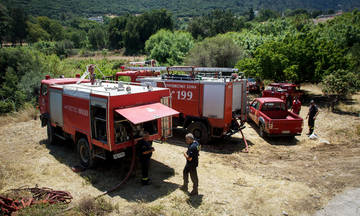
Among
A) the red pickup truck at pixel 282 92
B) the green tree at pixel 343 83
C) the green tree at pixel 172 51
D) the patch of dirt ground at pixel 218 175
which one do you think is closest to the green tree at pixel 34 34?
the green tree at pixel 172 51

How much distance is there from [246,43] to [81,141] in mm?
28489

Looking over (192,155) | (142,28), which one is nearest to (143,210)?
(192,155)

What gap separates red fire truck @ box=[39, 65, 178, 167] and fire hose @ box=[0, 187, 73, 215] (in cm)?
158

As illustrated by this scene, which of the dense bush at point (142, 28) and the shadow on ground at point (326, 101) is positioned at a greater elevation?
the dense bush at point (142, 28)

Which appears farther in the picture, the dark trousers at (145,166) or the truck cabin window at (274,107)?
the truck cabin window at (274,107)

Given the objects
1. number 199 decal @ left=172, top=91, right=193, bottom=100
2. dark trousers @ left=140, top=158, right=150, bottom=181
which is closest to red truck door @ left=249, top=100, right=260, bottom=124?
number 199 decal @ left=172, top=91, right=193, bottom=100

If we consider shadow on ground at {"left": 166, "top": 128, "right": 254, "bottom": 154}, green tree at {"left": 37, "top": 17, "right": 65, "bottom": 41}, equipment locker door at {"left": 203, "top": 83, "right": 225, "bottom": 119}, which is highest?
green tree at {"left": 37, "top": 17, "right": 65, "bottom": 41}

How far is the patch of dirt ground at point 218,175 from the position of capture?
683 cm

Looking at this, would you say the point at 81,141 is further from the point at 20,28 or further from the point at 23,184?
the point at 20,28

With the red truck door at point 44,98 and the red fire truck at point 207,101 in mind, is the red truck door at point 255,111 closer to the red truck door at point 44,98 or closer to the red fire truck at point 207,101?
the red fire truck at point 207,101

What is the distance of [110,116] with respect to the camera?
7492 mm

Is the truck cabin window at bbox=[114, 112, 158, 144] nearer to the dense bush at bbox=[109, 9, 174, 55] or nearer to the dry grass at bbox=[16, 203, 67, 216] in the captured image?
the dry grass at bbox=[16, 203, 67, 216]

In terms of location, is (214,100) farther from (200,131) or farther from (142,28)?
(142,28)

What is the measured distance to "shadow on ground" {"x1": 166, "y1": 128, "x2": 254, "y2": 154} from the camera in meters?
11.4
